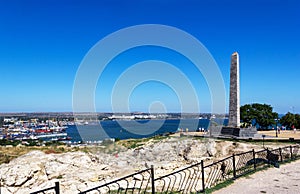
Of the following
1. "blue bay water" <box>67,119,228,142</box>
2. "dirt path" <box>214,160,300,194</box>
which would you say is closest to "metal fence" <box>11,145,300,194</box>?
"dirt path" <box>214,160,300,194</box>

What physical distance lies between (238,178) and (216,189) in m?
1.49

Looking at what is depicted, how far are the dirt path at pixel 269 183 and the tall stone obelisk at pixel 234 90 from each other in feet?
52.0

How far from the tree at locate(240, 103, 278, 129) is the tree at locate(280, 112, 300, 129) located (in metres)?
1.29

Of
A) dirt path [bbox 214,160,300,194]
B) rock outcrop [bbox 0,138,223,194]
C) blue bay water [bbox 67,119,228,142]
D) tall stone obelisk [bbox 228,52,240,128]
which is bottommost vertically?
blue bay water [bbox 67,119,228,142]

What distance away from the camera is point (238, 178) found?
8234mm

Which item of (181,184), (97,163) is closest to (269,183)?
(181,184)

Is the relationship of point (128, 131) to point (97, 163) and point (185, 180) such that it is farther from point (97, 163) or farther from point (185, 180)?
point (185, 180)

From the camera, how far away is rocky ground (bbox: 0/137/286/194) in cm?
1279

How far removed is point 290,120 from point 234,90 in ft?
62.0

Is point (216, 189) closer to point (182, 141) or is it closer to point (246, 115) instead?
point (182, 141)

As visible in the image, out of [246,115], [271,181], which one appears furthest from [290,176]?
[246,115]

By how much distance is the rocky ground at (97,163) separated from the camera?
12.8 m

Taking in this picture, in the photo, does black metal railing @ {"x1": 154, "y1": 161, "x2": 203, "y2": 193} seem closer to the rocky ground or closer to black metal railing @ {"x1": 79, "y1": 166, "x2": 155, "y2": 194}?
black metal railing @ {"x1": 79, "y1": 166, "x2": 155, "y2": 194}

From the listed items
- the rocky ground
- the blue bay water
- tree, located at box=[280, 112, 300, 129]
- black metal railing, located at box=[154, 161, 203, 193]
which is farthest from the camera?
the blue bay water
